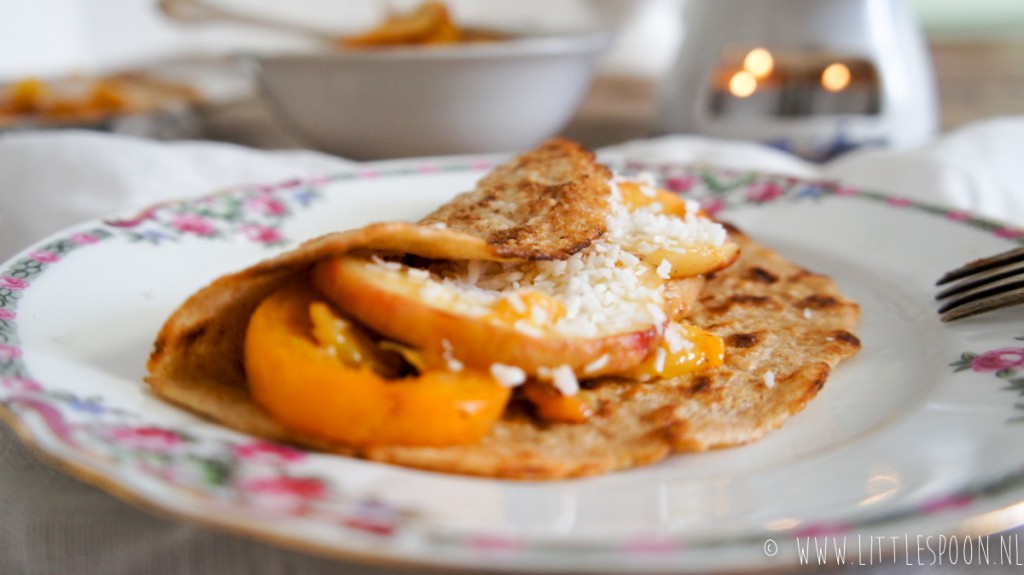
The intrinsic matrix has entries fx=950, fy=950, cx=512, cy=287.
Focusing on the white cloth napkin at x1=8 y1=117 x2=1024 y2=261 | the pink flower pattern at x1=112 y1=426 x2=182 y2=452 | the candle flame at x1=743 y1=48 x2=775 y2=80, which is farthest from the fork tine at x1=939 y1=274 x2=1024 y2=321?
the candle flame at x1=743 y1=48 x2=775 y2=80

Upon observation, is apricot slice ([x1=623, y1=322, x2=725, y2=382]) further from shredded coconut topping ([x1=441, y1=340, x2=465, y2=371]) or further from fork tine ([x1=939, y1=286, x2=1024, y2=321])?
fork tine ([x1=939, y1=286, x2=1024, y2=321])

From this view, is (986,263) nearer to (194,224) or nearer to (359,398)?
(359,398)

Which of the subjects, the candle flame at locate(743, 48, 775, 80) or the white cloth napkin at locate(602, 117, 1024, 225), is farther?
the candle flame at locate(743, 48, 775, 80)

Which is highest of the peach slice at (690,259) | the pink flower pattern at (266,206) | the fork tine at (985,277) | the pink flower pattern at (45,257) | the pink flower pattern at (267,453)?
the pink flower pattern at (266,206)

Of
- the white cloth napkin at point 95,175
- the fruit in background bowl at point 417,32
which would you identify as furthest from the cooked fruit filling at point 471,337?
the fruit in background bowl at point 417,32

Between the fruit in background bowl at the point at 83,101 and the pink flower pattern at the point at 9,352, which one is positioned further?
the fruit in background bowl at the point at 83,101

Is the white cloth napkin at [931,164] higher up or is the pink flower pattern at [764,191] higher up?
the white cloth napkin at [931,164]

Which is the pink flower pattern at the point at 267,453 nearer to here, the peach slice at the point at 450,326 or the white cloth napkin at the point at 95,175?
the peach slice at the point at 450,326

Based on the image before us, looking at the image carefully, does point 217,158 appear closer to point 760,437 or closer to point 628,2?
point 760,437
